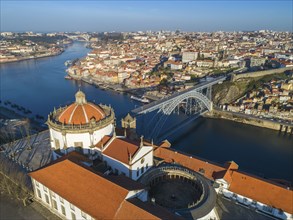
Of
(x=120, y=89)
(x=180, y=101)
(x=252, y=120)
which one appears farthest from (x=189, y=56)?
(x=180, y=101)

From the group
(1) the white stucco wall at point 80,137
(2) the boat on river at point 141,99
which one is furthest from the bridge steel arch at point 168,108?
(1) the white stucco wall at point 80,137

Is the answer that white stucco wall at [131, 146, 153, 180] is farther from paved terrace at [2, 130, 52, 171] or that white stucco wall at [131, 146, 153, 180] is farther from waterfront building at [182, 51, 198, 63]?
waterfront building at [182, 51, 198, 63]

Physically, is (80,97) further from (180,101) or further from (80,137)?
(180,101)

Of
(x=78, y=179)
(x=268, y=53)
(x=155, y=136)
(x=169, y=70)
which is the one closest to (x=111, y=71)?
(x=169, y=70)

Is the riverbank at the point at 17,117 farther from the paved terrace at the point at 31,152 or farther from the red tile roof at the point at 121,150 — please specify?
the red tile roof at the point at 121,150

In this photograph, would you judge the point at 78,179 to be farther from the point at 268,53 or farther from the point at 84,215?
the point at 268,53

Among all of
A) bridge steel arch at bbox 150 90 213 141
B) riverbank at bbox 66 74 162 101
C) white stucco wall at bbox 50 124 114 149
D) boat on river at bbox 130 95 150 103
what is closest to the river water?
boat on river at bbox 130 95 150 103

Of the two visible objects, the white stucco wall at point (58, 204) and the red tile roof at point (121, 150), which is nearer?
the white stucco wall at point (58, 204)

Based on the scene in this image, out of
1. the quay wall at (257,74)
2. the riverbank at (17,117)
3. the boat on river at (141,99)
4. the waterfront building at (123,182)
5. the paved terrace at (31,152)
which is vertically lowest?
the boat on river at (141,99)

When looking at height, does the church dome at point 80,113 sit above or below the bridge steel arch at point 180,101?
above
